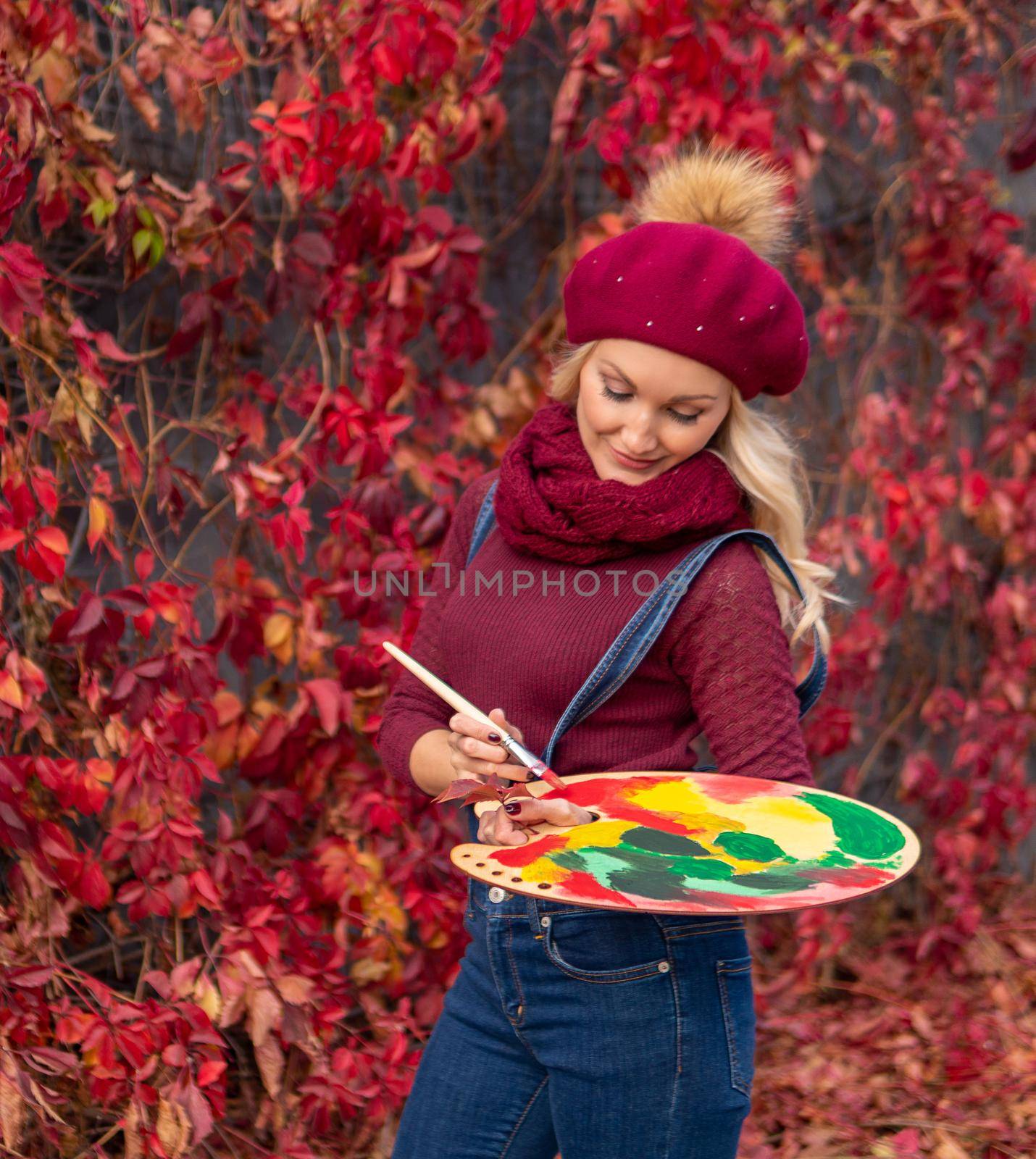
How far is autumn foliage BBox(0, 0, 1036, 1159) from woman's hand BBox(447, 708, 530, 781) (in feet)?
2.47

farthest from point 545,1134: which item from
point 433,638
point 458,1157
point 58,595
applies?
point 58,595

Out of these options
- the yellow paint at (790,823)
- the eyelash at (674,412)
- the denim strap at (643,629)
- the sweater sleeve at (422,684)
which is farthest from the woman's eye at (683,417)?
the yellow paint at (790,823)

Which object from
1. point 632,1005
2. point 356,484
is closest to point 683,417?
point 632,1005

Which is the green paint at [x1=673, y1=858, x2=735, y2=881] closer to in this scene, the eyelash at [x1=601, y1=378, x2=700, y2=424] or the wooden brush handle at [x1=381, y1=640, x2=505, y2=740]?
the wooden brush handle at [x1=381, y1=640, x2=505, y2=740]

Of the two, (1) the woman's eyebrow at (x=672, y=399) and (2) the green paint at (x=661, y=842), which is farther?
(1) the woman's eyebrow at (x=672, y=399)

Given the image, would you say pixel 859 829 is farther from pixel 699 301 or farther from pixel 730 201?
pixel 730 201

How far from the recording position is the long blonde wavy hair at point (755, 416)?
1.48 metres

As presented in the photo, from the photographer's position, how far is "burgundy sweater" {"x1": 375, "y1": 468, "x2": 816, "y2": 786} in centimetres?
134

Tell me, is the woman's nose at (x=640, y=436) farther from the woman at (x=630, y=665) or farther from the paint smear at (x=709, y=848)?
the paint smear at (x=709, y=848)

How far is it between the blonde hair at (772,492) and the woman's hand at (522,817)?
0.35m

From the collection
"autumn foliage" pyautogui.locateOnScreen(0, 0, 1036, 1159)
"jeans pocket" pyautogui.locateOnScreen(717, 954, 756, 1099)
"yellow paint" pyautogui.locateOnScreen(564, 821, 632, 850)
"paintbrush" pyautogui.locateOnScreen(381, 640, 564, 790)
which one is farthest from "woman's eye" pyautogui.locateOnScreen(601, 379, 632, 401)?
"autumn foliage" pyautogui.locateOnScreen(0, 0, 1036, 1159)

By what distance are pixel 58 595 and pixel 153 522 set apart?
417 mm

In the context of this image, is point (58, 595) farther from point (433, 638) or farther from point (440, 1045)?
point (440, 1045)

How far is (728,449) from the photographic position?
4.92 ft
